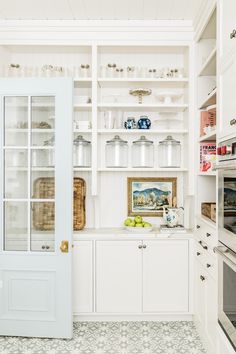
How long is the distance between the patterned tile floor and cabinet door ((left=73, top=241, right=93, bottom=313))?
0.18 m

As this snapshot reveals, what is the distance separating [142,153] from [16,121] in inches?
47.0

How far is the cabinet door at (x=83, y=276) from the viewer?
116 inches

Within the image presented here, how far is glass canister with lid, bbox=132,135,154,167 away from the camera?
317 centimetres

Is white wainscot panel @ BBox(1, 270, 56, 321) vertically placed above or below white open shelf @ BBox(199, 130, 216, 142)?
below

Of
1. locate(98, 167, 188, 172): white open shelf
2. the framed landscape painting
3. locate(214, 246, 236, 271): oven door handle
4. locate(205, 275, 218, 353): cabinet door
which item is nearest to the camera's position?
locate(214, 246, 236, 271): oven door handle

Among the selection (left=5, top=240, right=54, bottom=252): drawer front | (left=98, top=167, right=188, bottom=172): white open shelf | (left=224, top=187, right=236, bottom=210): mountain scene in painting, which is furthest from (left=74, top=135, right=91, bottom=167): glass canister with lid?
(left=224, top=187, right=236, bottom=210): mountain scene in painting

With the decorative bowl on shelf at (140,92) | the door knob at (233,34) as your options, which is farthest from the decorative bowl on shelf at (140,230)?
the door knob at (233,34)

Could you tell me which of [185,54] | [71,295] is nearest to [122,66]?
[185,54]

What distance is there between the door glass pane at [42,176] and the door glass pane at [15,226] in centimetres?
7

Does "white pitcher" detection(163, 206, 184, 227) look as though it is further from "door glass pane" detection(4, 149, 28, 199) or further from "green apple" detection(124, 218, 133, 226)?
"door glass pane" detection(4, 149, 28, 199)

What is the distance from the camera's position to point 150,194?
130 inches

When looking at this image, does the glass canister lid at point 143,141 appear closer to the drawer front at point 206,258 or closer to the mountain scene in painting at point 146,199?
the mountain scene in painting at point 146,199

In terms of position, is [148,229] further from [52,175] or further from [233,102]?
[233,102]

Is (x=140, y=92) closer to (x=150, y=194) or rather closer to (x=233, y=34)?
(x=150, y=194)
